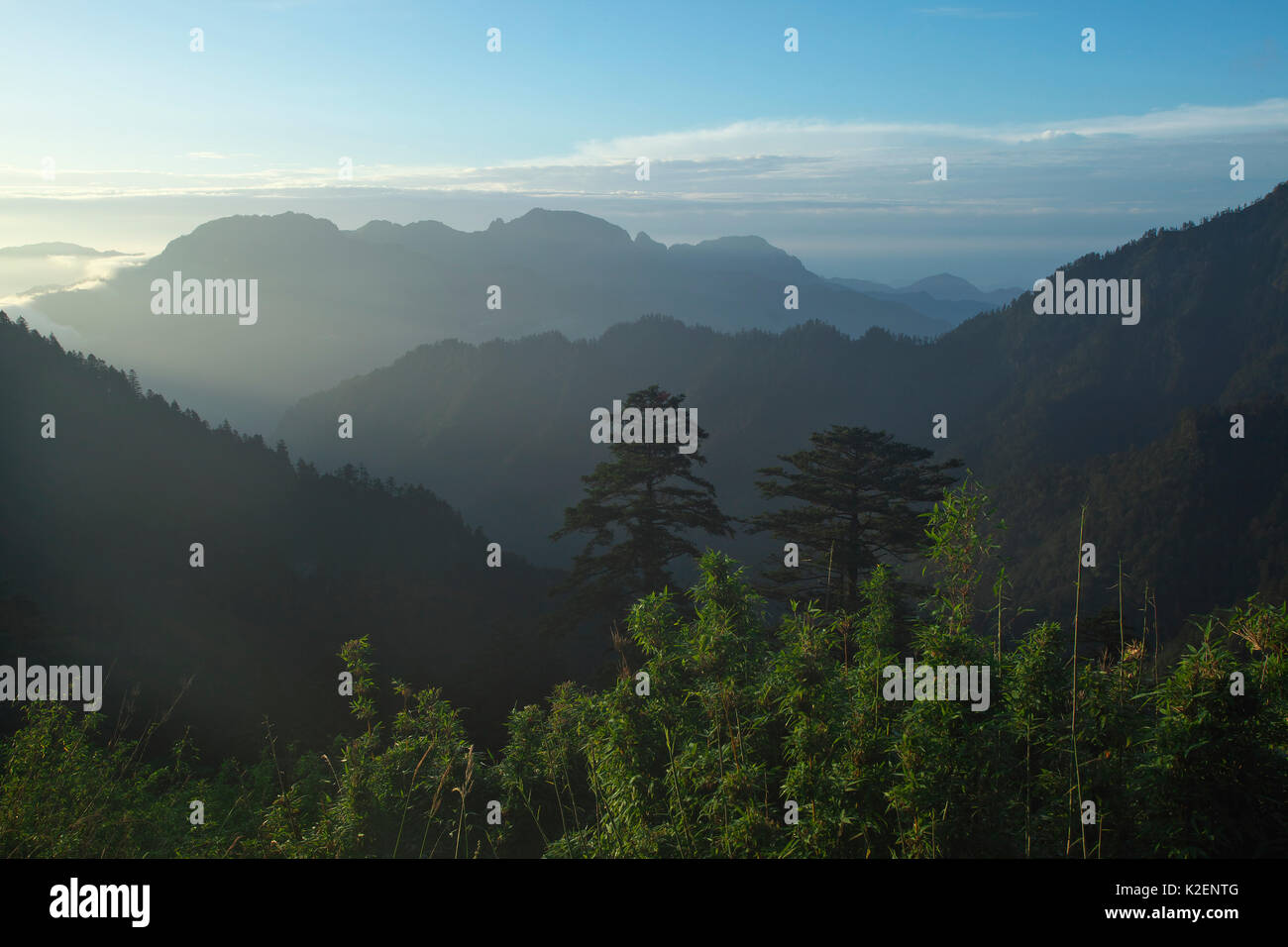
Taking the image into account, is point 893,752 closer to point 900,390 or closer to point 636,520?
point 636,520

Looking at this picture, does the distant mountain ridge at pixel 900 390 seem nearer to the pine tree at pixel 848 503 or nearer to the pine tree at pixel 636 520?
the pine tree at pixel 848 503

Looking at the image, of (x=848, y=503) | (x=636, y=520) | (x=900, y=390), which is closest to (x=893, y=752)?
(x=636, y=520)

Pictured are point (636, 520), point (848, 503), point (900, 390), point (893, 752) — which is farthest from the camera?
point (900, 390)

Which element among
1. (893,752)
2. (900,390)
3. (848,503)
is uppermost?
(900,390)

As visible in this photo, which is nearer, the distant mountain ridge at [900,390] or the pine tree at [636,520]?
the pine tree at [636,520]

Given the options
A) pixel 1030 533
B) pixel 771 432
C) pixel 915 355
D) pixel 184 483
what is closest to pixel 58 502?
pixel 184 483

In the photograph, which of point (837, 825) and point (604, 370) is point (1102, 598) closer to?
point (837, 825)

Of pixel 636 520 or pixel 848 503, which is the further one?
pixel 848 503

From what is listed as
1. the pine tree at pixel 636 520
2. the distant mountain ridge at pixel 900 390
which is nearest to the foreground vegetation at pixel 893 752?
the pine tree at pixel 636 520
